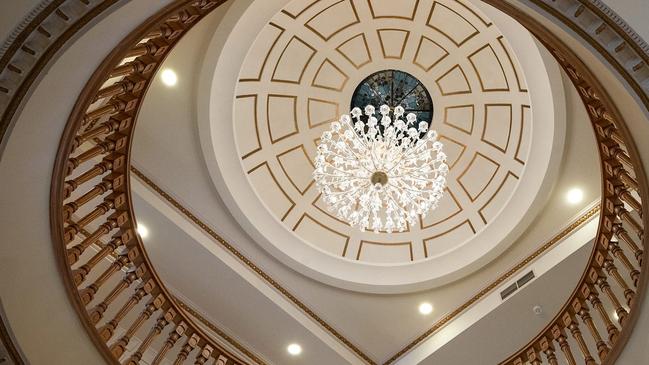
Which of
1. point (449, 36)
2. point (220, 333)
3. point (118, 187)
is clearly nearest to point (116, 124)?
point (118, 187)

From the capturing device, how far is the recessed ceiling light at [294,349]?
9953 millimetres

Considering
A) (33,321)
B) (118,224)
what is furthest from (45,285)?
(118,224)

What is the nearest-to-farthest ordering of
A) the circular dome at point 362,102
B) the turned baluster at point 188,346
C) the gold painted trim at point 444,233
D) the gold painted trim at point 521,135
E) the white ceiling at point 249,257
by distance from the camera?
the turned baluster at point 188,346
the white ceiling at point 249,257
the circular dome at point 362,102
the gold painted trim at point 521,135
the gold painted trim at point 444,233

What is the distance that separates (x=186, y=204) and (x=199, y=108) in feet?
5.28

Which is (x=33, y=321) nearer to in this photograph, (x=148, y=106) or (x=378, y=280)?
(x=148, y=106)

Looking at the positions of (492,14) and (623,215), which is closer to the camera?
(623,215)

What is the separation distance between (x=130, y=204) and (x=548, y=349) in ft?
16.1

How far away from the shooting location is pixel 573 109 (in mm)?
7648

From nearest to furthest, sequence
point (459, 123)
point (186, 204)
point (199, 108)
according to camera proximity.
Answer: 1. point (199, 108)
2. point (186, 204)
3. point (459, 123)

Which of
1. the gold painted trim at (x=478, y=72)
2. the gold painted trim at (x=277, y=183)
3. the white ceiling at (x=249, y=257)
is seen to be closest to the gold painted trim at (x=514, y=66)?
the gold painted trim at (x=478, y=72)

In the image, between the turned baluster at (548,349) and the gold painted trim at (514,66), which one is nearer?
the turned baluster at (548,349)

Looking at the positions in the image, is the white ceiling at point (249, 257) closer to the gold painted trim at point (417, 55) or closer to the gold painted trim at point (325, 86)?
the gold painted trim at point (325, 86)

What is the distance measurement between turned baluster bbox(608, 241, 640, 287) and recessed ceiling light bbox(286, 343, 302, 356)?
5.57m

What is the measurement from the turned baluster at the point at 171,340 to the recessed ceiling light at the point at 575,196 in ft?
18.7
